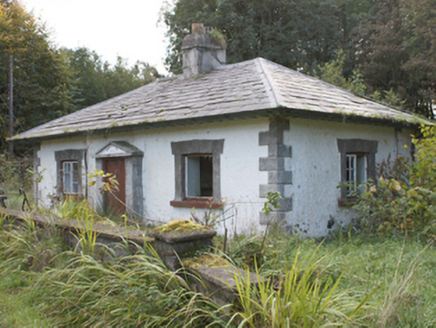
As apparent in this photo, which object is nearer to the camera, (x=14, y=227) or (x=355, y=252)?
(x=355, y=252)

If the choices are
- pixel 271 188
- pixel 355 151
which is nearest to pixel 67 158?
pixel 271 188

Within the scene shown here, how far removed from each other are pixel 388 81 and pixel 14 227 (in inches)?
908

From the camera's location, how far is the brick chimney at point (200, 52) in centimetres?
1202

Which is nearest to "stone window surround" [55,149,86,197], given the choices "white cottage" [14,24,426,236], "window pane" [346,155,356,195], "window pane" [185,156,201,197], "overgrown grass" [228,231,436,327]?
"white cottage" [14,24,426,236]

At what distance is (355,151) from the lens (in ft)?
30.3

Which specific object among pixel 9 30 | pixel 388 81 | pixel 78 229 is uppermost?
pixel 9 30

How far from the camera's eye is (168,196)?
9.59 metres

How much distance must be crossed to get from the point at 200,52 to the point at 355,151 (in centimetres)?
531

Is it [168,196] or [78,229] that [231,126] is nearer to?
[168,196]

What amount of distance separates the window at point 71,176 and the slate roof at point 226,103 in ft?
3.30

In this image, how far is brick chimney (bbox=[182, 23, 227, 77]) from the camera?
39.4ft

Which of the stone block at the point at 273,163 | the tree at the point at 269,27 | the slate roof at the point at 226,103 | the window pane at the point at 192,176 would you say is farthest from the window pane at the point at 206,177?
the tree at the point at 269,27

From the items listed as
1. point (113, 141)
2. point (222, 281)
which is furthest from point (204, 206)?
point (222, 281)

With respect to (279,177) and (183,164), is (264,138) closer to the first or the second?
(279,177)
